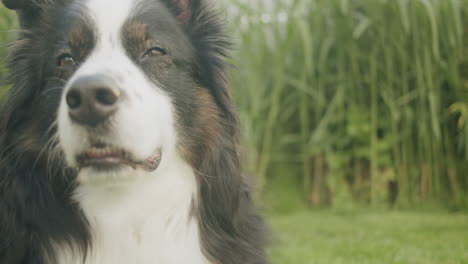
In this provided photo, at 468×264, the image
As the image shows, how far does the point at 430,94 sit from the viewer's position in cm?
455

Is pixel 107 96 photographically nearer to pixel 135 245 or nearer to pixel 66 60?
pixel 66 60

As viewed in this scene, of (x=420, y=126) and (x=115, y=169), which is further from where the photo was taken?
(x=420, y=126)

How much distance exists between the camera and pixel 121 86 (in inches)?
70.2

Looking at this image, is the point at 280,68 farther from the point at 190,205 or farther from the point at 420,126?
the point at 190,205

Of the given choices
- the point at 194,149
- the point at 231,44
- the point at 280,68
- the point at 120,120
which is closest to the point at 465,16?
the point at 280,68

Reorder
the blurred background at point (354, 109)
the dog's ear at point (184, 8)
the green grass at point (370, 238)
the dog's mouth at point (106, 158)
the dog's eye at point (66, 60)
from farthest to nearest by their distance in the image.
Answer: the blurred background at point (354, 109), the green grass at point (370, 238), the dog's ear at point (184, 8), the dog's eye at point (66, 60), the dog's mouth at point (106, 158)

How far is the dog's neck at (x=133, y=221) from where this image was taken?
81.2 inches

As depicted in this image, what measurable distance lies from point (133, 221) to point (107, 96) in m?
0.60

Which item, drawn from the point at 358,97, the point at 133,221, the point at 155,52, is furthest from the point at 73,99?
the point at 358,97

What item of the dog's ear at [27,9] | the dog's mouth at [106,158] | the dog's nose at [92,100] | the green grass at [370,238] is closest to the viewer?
the dog's nose at [92,100]

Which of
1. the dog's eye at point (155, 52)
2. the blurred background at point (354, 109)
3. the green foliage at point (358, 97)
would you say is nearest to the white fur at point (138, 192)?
the dog's eye at point (155, 52)

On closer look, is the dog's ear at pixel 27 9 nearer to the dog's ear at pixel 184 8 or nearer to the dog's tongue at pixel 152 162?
the dog's ear at pixel 184 8

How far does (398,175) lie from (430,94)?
2.86 ft

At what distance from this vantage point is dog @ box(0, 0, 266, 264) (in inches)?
76.8
